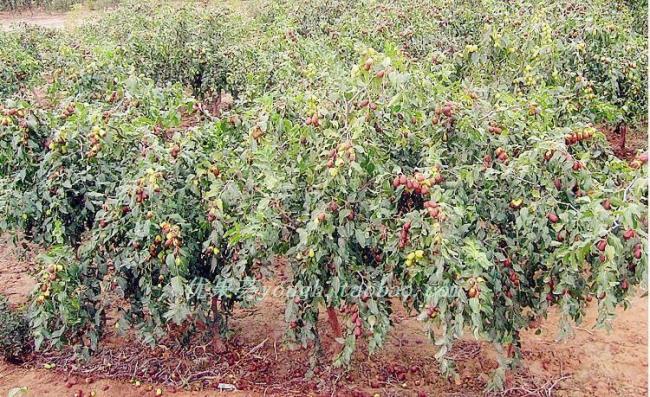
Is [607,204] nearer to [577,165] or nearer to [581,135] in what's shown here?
[577,165]

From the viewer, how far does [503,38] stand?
4.31 meters

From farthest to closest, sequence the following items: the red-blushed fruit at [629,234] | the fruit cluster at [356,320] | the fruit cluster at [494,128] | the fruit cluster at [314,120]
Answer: the fruit cluster at [356,320], the fruit cluster at [494,128], the fruit cluster at [314,120], the red-blushed fruit at [629,234]

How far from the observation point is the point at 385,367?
4.17 metres

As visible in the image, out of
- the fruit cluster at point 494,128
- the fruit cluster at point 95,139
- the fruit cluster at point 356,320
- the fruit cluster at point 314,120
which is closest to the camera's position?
the fruit cluster at point 314,120

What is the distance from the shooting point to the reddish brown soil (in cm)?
395

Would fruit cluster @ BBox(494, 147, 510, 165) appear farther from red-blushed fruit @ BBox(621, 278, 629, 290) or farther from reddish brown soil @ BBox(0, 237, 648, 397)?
reddish brown soil @ BBox(0, 237, 648, 397)

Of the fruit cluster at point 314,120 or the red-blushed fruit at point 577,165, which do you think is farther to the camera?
the fruit cluster at point 314,120

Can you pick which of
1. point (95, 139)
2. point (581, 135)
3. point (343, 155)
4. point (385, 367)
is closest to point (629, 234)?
point (581, 135)

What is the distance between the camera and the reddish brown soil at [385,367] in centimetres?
395

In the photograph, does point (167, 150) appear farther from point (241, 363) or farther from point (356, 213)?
point (241, 363)

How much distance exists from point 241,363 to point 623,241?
8.58 feet

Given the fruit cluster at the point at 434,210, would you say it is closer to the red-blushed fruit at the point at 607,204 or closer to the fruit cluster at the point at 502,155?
the fruit cluster at the point at 502,155

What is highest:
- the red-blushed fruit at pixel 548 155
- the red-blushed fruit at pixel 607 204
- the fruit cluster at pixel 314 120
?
the fruit cluster at pixel 314 120

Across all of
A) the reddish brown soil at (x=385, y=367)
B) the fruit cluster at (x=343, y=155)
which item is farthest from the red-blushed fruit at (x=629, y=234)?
the reddish brown soil at (x=385, y=367)
